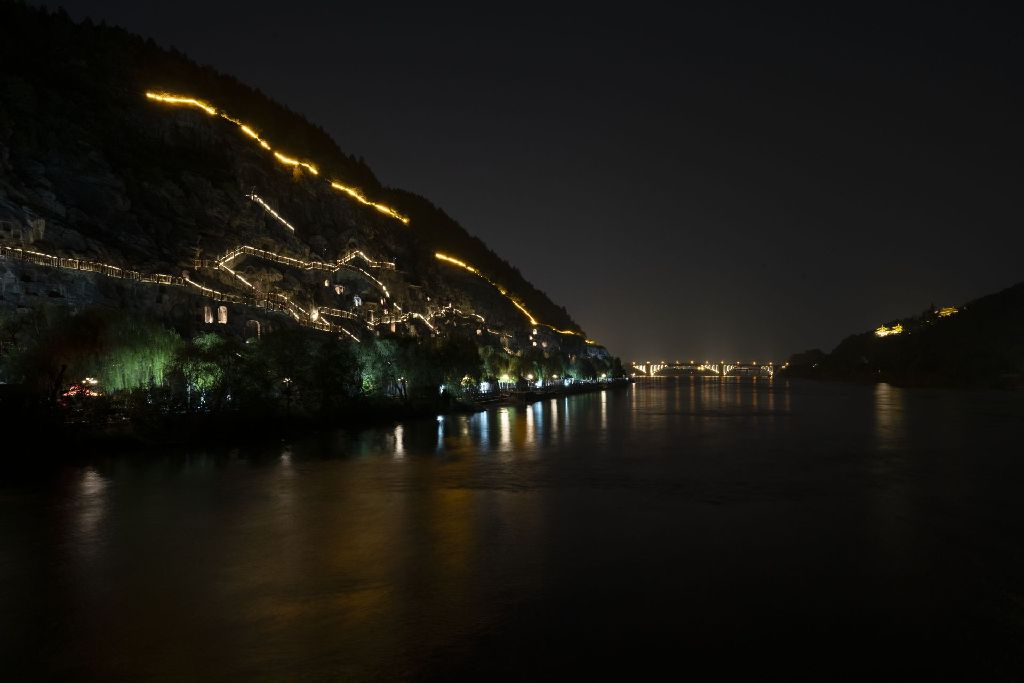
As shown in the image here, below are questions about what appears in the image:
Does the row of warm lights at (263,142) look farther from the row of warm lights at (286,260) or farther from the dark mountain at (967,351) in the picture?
the dark mountain at (967,351)

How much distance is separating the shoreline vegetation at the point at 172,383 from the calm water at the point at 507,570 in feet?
13.7

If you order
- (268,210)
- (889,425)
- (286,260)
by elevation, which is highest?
(268,210)

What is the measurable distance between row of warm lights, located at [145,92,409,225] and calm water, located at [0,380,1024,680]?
253 feet

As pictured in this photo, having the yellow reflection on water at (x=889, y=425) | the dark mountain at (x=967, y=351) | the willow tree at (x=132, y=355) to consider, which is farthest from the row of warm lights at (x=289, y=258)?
the dark mountain at (x=967, y=351)

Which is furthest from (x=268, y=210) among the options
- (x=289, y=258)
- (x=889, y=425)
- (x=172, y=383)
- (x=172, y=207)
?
(x=889, y=425)

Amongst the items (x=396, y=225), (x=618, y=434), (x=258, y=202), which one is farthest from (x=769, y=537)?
(x=396, y=225)

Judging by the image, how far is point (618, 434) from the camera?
2013 inches

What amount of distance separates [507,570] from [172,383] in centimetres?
3231

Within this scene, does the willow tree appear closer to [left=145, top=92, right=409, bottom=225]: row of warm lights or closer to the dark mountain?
[left=145, top=92, right=409, bottom=225]: row of warm lights

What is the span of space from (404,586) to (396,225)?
4761 inches

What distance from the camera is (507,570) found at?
51.0ft

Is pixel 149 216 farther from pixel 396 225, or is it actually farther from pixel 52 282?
pixel 396 225

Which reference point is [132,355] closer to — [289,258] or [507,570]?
[507,570]

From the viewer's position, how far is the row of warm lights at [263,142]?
93350mm
